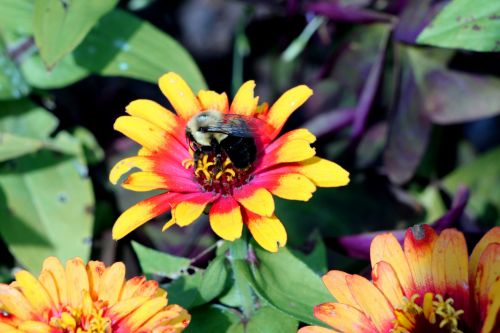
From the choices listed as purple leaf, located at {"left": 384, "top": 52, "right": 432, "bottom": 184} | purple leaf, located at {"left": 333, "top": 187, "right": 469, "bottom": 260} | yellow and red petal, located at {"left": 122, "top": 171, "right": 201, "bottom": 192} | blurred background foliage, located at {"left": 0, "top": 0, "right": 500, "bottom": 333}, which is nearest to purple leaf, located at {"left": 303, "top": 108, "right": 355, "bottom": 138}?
blurred background foliage, located at {"left": 0, "top": 0, "right": 500, "bottom": 333}

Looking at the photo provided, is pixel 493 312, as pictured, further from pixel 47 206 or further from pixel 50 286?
pixel 47 206

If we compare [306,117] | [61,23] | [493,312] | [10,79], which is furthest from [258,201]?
[306,117]

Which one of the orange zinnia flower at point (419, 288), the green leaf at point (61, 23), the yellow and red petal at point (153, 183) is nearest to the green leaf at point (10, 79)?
the green leaf at point (61, 23)

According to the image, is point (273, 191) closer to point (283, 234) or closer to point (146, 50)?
point (283, 234)

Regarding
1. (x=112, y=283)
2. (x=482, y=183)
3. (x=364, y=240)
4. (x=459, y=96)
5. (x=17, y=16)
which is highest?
(x=17, y=16)

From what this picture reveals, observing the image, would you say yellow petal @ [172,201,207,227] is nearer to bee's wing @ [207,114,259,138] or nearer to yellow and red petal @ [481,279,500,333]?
bee's wing @ [207,114,259,138]

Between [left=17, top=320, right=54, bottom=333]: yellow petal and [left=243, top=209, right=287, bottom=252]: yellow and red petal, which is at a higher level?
[left=243, top=209, right=287, bottom=252]: yellow and red petal

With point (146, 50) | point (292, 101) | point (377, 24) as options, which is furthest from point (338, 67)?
point (292, 101)
